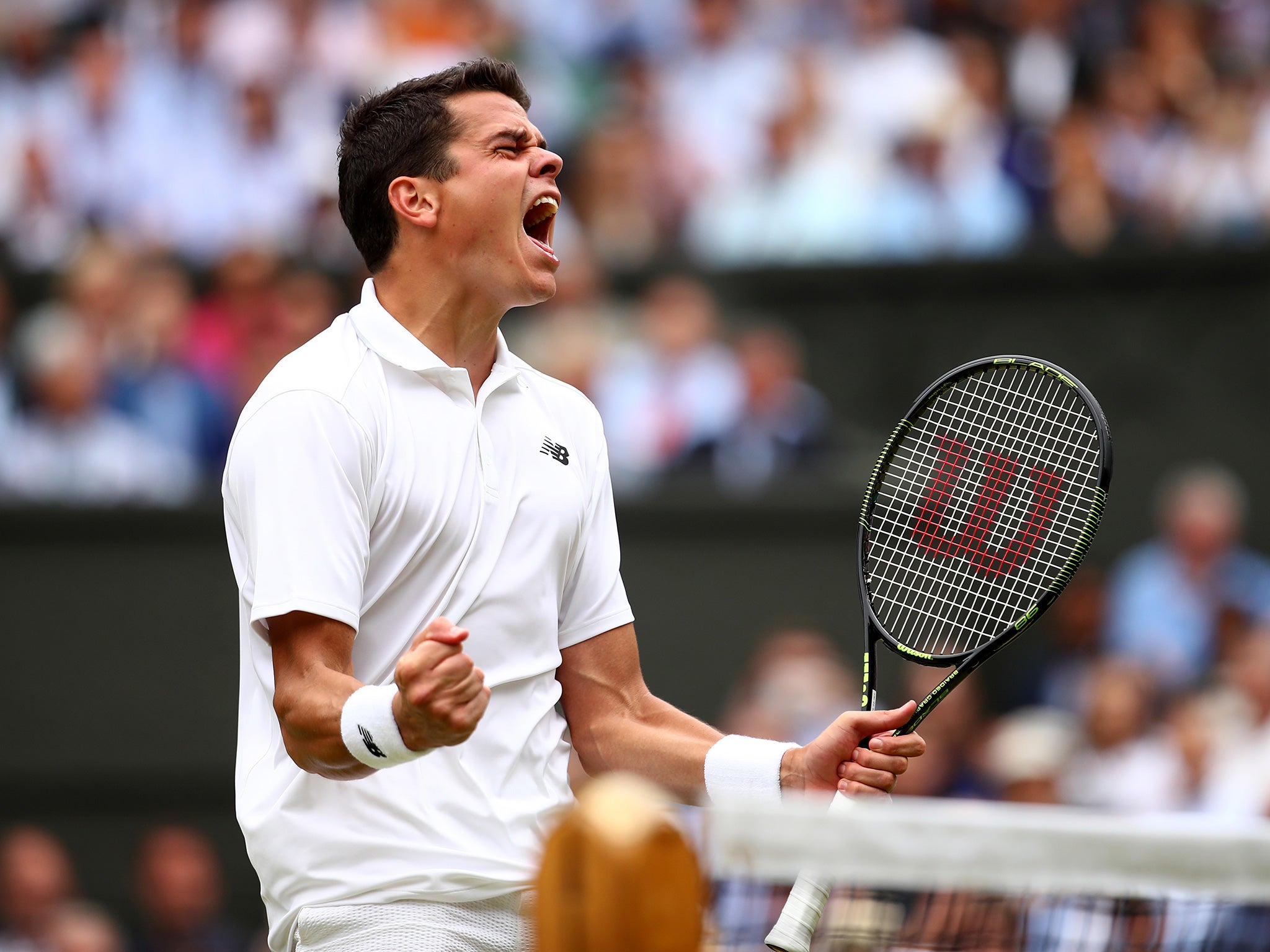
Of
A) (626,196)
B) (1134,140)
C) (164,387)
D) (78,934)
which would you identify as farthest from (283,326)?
(1134,140)

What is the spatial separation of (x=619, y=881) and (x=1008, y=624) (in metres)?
1.80

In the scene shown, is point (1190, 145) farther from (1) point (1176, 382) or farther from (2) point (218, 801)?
(2) point (218, 801)

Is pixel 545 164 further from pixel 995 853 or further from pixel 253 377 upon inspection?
pixel 253 377

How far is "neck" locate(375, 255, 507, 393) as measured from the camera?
3.48 metres

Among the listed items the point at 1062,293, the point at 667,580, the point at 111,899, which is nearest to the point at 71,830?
the point at 111,899

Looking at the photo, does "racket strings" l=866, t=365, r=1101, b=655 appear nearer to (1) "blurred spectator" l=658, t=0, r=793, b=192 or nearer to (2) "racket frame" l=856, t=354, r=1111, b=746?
(2) "racket frame" l=856, t=354, r=1111, b=746

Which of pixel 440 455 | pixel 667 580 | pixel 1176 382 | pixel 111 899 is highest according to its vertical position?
pixel 440 455

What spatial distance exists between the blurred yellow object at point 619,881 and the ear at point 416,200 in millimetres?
1607

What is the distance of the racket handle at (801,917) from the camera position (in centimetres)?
317

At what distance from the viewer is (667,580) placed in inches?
333

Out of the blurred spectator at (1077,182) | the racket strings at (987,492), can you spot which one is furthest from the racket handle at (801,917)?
the blurred spectator at (1077,182)

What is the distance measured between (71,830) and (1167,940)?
6.08 m

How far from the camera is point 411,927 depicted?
3.11 m

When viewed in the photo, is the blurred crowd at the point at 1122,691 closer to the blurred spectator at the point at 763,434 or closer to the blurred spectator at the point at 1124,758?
the blurred spectator at the point at 1124,758
